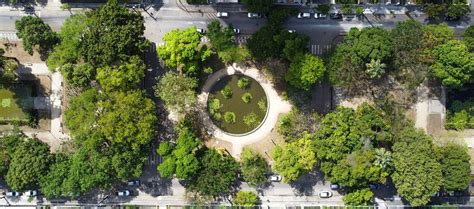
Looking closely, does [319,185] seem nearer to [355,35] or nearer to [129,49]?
[355,35]

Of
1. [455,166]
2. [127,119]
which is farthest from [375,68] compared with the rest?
[127,119]

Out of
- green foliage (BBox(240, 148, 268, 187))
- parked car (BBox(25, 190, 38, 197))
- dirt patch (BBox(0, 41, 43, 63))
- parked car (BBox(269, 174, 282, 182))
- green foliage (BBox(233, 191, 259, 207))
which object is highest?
dirt patch (BBox(0, 41, 43, 63))

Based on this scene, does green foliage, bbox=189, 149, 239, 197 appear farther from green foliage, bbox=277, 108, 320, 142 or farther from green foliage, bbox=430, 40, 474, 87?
green foliage, bbox=430, 40, 474, 87

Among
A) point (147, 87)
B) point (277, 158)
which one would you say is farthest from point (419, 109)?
point (147, 87)

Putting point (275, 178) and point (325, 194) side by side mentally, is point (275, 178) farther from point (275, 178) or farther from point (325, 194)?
point (325, 194)

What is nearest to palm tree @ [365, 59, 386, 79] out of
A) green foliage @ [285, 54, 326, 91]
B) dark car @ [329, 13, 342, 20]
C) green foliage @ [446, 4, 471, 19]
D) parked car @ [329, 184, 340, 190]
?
green foliage @ [285, 54, 326, 91]

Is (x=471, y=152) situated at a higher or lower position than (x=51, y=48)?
lower
